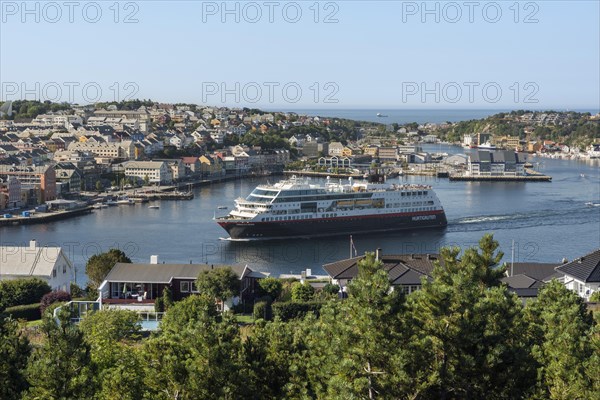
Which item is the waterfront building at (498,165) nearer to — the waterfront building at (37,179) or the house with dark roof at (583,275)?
the waterfront building at (37,179)

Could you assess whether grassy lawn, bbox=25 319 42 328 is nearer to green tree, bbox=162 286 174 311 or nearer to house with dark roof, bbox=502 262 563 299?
green tree, bbox=162 286 174 311

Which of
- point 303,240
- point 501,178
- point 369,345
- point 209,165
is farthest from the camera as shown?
point 209,165

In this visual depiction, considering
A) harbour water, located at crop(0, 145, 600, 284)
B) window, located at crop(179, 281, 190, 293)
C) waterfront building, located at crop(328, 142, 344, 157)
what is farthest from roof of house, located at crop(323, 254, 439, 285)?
waterfront building, located at crop(328, 142, 344, 157)

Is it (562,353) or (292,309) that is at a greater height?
(562,353)

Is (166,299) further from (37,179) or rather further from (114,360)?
(37,179)

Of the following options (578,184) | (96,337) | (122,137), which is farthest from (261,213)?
(122,137)

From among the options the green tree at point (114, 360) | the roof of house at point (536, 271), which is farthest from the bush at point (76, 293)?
the roof of house at point (536, 271)

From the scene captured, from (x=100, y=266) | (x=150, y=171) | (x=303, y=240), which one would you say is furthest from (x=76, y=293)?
(x=150, y=171)
